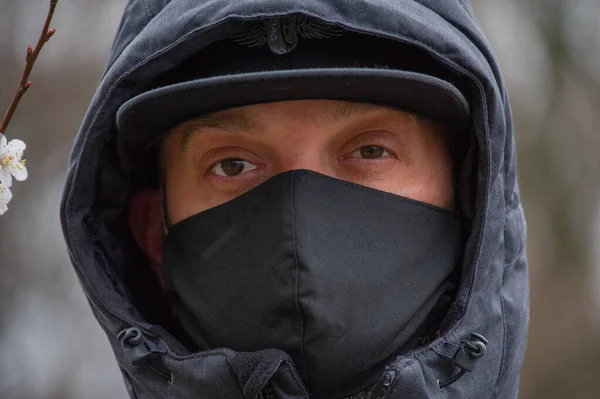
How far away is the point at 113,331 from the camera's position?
7.74 ft

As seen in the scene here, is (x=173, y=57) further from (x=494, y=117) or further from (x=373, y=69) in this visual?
(x=494, y=117)

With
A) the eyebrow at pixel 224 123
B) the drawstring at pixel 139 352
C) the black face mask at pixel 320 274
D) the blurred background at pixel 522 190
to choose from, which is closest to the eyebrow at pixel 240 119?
the eyebrow at pixel 224 123

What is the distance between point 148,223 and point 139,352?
53cm

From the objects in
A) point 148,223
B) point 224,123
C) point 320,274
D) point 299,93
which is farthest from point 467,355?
point 148,223

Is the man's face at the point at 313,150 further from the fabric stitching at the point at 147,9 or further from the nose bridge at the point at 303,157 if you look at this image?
the fabric stitching at the point at 147,9

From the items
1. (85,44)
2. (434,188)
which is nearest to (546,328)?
(85,44)

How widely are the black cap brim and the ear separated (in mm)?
336

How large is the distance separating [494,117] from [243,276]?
26.4 inches

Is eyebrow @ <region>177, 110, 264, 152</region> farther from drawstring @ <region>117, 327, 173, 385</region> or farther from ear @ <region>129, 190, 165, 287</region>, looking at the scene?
drawstring @ <region>117, 327, 173, 385</region>

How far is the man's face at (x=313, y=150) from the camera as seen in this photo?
90.1 inches

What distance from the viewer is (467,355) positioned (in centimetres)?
214

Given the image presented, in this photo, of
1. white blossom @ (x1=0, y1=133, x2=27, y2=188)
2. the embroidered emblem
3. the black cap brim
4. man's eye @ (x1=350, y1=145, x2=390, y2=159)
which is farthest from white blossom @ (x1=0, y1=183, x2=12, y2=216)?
man's eye @ (x1=350, y1=145, x2=390, y2=159)

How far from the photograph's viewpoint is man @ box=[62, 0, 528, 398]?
83.6 inches

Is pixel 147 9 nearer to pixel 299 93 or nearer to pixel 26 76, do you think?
pixel 299 93
